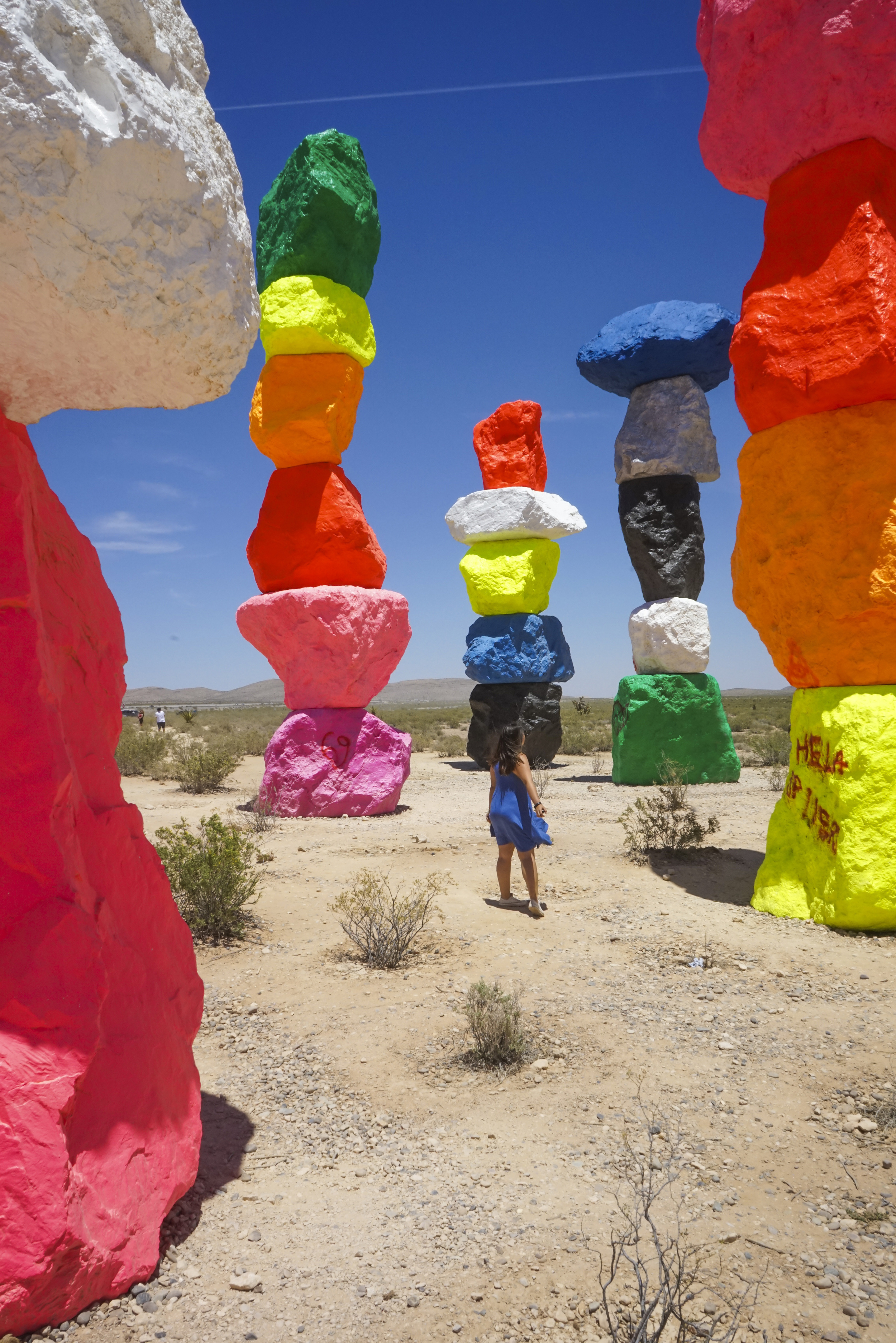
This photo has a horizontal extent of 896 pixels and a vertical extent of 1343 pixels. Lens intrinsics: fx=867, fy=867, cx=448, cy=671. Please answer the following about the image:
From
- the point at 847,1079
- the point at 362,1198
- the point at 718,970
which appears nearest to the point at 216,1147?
the point at 362,1198

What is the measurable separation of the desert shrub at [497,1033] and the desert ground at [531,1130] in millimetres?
67

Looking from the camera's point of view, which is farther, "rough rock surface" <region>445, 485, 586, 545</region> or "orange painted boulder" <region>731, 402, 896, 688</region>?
"rough rock surface" <region>445, 485, 586, 545</region>

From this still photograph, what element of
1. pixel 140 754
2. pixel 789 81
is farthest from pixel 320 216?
pixel 140 754

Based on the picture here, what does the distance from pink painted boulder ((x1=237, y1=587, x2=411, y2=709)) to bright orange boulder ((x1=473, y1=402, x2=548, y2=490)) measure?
488 centimetres

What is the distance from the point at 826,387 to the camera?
4.66 metres

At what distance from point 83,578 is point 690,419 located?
9.46 meters

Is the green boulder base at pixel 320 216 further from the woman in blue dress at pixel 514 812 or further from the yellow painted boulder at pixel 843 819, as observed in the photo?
the yellow painted boulder at pixel 843 819

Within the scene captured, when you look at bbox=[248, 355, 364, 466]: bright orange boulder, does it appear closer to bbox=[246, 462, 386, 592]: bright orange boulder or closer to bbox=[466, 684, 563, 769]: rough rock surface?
bbox=[246, 462, 386, 592]: bright orange boulder

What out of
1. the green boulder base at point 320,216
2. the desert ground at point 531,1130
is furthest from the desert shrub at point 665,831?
the green boulder base at point 320,216

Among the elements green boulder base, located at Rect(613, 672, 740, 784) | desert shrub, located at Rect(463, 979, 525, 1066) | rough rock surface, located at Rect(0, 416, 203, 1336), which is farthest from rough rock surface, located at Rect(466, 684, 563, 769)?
rough rock surface, located at Rect(0, 416, 203, 1336)

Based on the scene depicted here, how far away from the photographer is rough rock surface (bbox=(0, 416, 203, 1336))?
1755mm

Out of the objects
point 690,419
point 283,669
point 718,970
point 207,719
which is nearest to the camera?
point 718,970

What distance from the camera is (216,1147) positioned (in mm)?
2635

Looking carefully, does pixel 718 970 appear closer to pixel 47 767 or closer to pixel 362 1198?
pixel 362 1198
